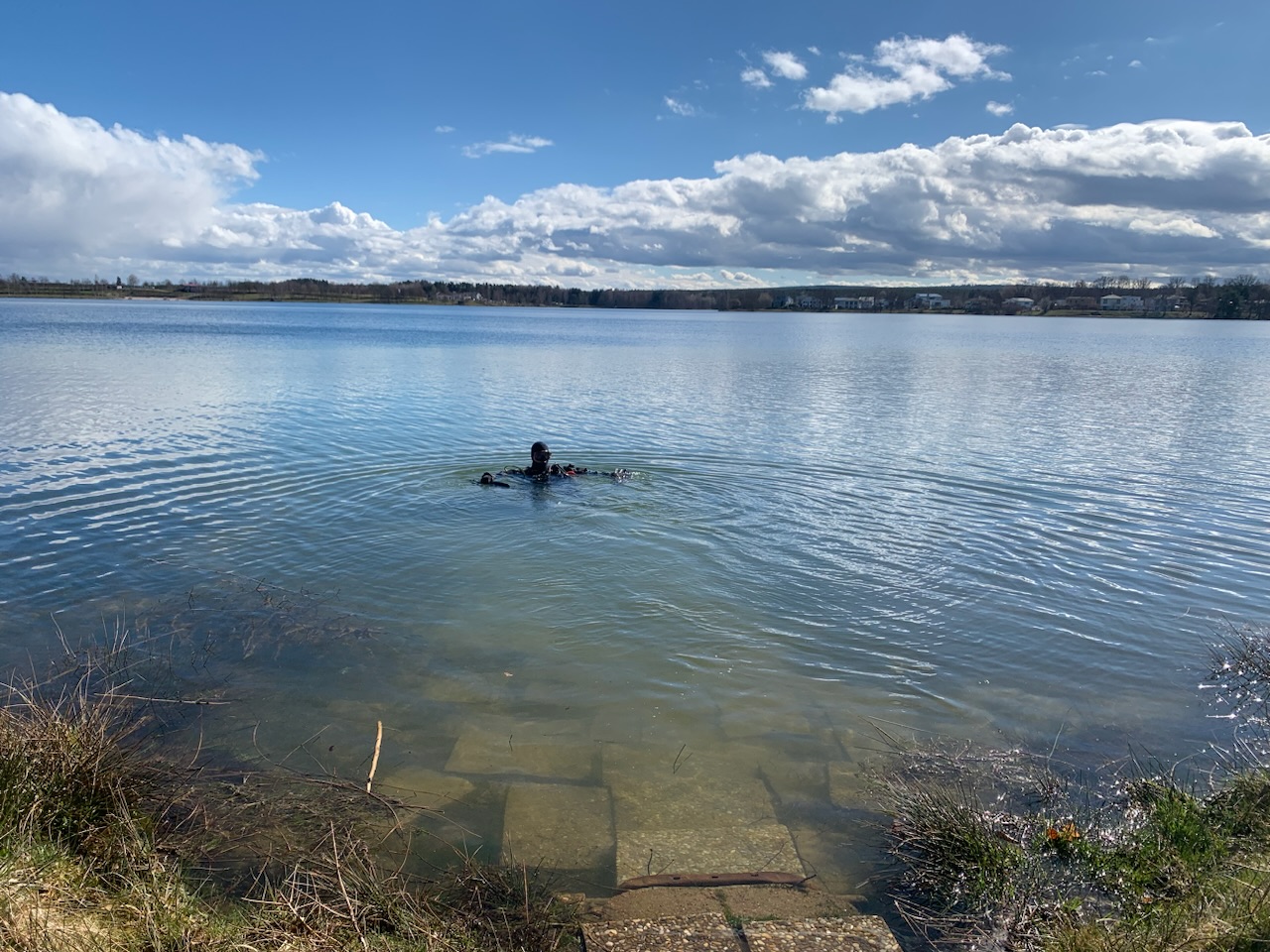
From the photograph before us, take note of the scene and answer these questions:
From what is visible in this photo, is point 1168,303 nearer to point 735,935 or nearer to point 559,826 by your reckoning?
point 559,826

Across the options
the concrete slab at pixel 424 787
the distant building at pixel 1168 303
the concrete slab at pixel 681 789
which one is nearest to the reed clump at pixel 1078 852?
the concrete slab at pixel 681 789

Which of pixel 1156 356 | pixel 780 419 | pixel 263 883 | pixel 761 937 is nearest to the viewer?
pixel 761 937

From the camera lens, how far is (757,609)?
10641 millimetres

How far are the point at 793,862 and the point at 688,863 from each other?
80 cm

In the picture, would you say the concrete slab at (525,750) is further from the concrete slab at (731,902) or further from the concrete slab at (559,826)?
the concrete slab at (731,902)

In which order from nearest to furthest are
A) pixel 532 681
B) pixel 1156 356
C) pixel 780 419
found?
pixel 532 681 → pixel 780 419 → pixel 1156 356

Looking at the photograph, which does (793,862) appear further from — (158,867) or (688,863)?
(158,867)

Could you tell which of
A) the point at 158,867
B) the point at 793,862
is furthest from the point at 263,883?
the point at 793,862

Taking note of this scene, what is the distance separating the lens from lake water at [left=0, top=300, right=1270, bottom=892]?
6953 millimetres

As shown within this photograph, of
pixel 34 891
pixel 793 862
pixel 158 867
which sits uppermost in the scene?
pixel 34 891

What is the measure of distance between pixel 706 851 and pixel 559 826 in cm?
123

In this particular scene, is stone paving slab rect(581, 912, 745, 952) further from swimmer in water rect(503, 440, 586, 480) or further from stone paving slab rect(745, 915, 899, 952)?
swimmer in water rect(503, 440, 586, 480)

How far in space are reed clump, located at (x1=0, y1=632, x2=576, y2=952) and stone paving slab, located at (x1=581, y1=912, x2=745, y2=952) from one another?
20 centimetres

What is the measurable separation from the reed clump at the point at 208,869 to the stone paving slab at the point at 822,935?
121cm
